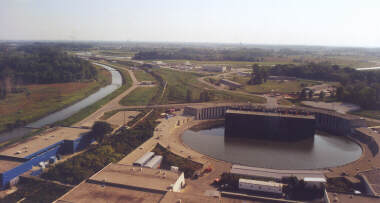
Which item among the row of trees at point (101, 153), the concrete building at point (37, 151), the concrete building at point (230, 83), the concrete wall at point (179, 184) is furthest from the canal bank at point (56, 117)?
the concrete building at point (230, 83)

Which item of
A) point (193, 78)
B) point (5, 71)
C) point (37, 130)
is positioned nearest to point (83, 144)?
point (37, 130)

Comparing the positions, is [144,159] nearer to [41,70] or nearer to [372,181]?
[372,181]

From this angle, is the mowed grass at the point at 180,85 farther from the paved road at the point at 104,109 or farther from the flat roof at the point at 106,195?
the flat roof at the point at 106,195

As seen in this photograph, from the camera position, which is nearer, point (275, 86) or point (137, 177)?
point (137, 177)

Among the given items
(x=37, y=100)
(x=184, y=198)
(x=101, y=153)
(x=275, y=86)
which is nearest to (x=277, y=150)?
(x=184, y=198)

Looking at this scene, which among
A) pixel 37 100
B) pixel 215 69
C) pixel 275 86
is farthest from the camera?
pixel 215 69

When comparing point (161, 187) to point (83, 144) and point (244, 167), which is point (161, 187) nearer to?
point (244, 167)
